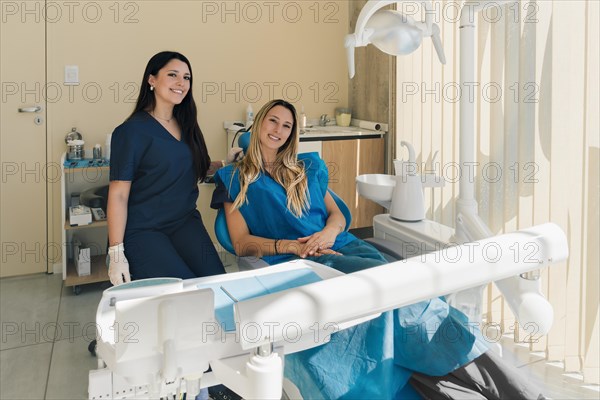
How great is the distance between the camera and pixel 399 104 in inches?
128

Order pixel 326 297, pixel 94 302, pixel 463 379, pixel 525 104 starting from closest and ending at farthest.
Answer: pixel 326 297
pixel 463 379
pixel 525 104
pixel 94 302

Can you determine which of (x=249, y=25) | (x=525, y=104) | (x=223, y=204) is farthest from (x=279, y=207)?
(x=249, y=25)

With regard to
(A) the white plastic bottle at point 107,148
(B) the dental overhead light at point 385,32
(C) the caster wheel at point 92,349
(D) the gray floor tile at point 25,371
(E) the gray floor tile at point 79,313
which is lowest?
(D) the gray floor tile at point 25,371

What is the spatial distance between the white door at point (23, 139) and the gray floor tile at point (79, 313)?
0.47 m

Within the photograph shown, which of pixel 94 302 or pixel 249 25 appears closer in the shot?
pixel 94 302

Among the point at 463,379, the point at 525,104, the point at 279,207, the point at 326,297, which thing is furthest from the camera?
the point at 525,104

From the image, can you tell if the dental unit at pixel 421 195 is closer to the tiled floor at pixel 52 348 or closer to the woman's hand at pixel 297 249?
the woman's hand at pixel 297 249

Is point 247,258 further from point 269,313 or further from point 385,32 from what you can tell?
point 269,313

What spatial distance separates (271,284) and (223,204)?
2.64 feet

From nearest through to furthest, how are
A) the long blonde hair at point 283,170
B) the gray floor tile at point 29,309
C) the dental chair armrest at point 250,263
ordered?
the dental chair armrest at point 250,263, the long blonde hair at point 283,170, the gray floor tile at point 29,309

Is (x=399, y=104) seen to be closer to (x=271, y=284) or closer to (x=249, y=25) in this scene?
Answer: (x=249, y=25)

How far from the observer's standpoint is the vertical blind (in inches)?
77.4

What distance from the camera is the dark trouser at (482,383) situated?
0.98 m

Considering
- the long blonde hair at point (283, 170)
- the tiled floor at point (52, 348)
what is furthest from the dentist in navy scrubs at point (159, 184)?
the tiled floor at point (52, 348)
